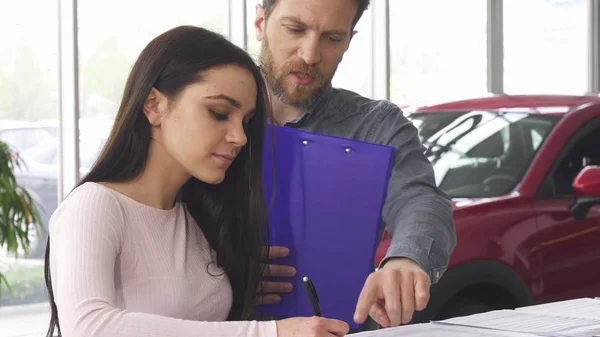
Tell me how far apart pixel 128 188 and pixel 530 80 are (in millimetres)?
7991

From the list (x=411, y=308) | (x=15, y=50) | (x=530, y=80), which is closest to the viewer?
(x=411, y=308)

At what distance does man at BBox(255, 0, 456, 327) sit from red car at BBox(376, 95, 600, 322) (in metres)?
1.33

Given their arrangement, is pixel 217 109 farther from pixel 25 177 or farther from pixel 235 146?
pixel 25 177

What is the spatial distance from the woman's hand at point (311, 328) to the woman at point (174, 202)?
1.6 inches

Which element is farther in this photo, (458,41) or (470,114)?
(458,41)

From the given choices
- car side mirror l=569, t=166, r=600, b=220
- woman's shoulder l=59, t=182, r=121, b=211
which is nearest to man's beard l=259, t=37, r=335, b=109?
woman's shoulder l=59, t=182, r=121, b=211

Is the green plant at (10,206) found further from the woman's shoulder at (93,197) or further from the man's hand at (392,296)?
the man's hand at (392,296)

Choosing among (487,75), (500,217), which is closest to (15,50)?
(500,217)

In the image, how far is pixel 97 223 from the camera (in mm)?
1715

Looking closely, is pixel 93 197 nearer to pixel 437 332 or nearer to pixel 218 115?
pixel 218 115

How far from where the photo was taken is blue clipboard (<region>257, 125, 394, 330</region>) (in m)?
1.99

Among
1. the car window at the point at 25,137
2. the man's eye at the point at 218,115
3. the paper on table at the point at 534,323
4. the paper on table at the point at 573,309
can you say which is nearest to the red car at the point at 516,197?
the paper on table at the point at 573,309

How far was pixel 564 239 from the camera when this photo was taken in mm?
4020

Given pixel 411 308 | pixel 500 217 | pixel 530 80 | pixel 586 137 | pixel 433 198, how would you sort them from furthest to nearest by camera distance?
pixel 530 80 → pixel 586 137 → pixel 500 217 → pixel 433 198 → pixel 411 308
